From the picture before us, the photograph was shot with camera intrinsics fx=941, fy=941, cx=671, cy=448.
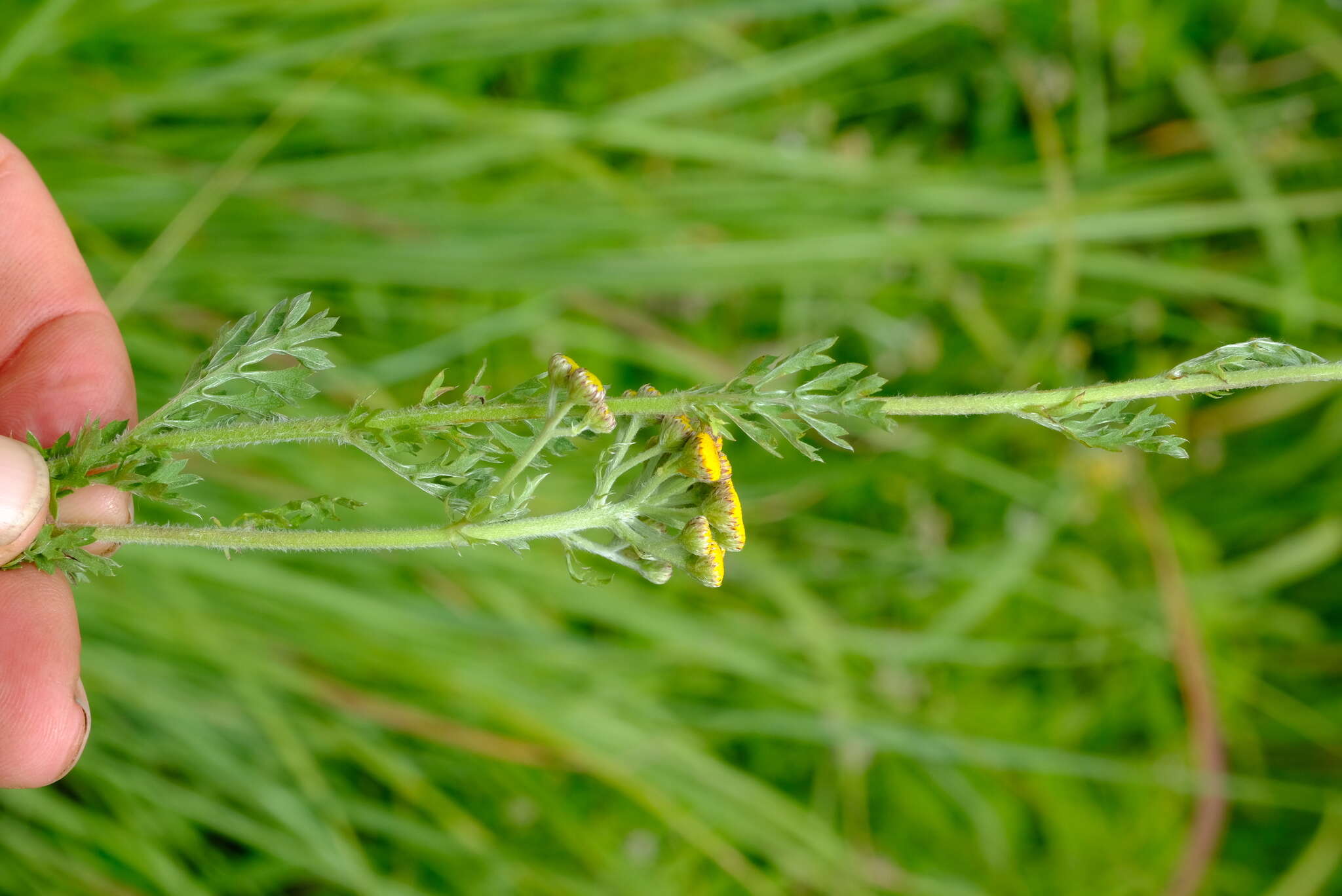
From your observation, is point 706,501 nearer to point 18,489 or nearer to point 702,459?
point 702,459

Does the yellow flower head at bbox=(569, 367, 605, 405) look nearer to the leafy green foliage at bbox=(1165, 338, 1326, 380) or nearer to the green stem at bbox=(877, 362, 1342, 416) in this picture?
the green stem at bbox=(877, 362, 1342, 416)

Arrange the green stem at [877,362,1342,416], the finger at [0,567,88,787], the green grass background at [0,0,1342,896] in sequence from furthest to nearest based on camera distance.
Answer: the green grass background at [0,0,1342,896] → the finger at [0,567,88,787] → the green stem at [877,362,1342,416]

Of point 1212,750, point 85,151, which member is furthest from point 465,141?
point 1212,750

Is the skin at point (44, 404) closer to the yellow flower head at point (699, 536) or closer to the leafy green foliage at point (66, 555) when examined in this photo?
the leafy green foliage at point (66, 555)

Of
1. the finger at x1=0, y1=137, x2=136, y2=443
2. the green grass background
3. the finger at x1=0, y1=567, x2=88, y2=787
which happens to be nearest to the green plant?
the finger at x1=0, y1=567, x2=88, y2=787

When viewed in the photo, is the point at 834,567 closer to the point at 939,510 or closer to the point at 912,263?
the point at 939,510

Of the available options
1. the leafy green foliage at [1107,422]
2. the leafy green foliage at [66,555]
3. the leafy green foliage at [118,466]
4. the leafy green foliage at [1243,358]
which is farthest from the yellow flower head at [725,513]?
the leafy green foliage at [66,555]
